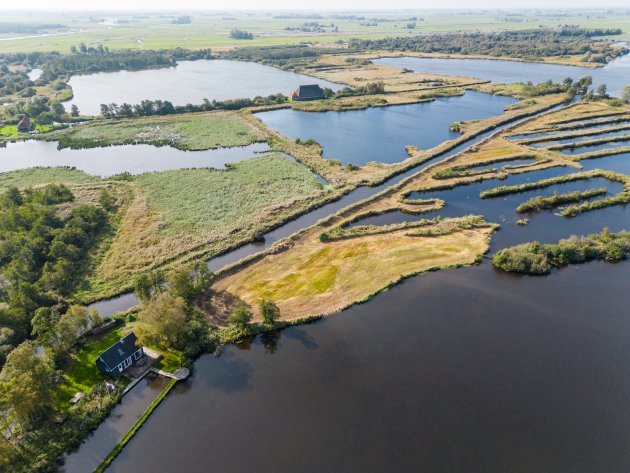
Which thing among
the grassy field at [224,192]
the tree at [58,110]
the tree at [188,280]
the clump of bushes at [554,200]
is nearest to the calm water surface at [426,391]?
the tree at [188,280]

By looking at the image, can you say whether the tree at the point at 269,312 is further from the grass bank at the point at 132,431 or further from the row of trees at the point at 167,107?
the row of trees at the point at 167,107

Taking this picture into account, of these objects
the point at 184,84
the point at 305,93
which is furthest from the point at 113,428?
the point at 184,84

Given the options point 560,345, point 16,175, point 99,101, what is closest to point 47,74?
point 99,101

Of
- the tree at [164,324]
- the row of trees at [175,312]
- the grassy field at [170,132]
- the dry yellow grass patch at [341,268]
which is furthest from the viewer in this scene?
the grassy field at [170,132]

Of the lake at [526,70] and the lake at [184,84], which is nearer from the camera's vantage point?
the lake at [184,84]

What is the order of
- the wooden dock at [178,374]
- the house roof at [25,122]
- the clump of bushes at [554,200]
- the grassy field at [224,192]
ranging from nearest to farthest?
the wooden dock at [178,374], the grassy field at [224,192], the clump of bushes at [554,200], the house roof at [25,122]

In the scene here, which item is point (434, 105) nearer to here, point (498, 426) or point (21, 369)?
point (498, 426)

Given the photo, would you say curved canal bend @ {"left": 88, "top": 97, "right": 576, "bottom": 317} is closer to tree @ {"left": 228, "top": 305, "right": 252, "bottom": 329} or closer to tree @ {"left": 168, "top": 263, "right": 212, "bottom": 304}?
tree @ {"left": 168, "top": 263, "right": 212, "bottom": 304}
